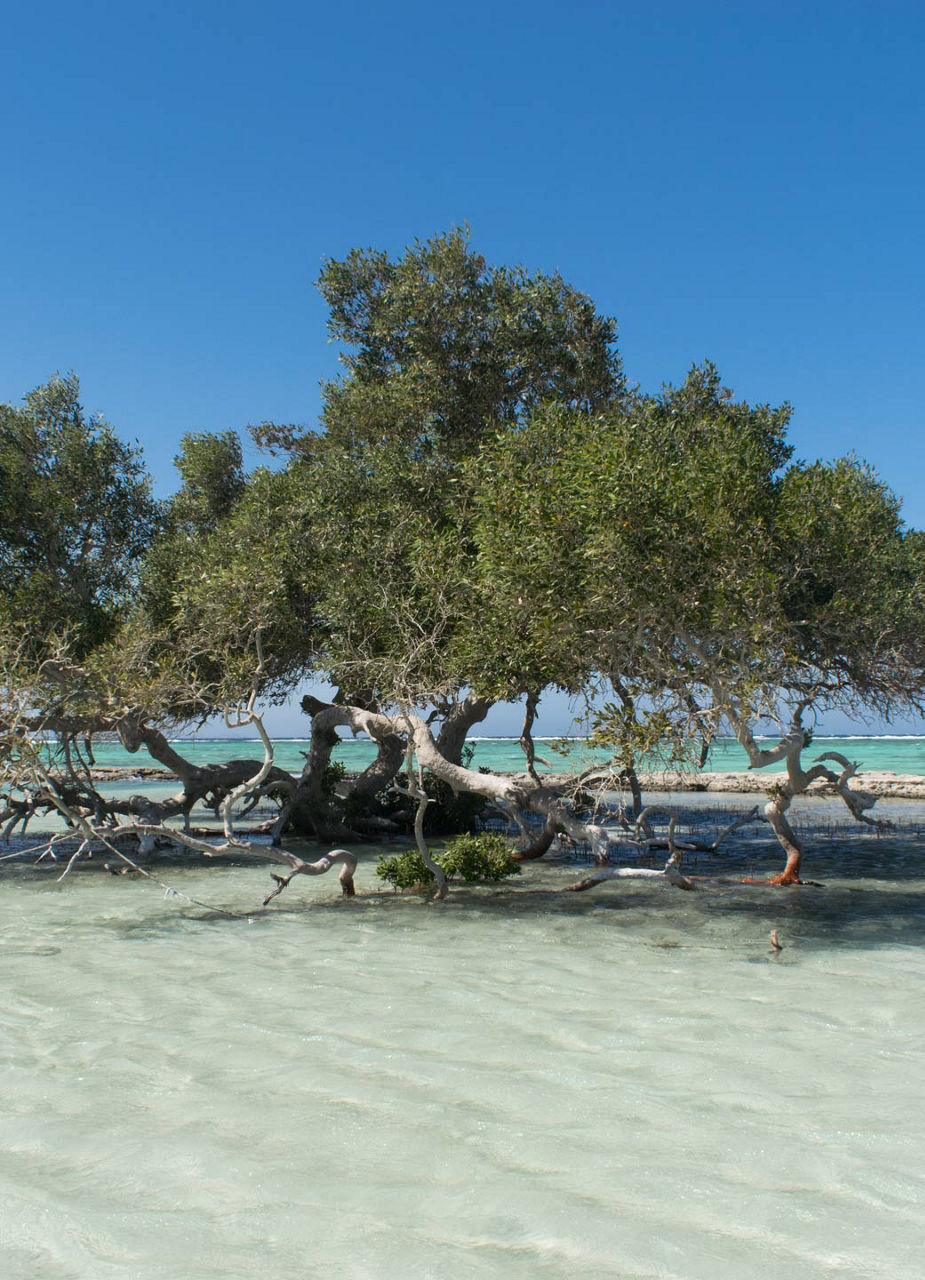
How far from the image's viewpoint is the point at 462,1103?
8.20 m

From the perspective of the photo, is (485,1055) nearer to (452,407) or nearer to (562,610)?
(562,610)

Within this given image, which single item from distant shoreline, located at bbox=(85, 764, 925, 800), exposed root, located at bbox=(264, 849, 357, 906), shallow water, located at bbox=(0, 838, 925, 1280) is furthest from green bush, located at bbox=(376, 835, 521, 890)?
distant shoreline, located at bbox=(85, 764, 925, 800)

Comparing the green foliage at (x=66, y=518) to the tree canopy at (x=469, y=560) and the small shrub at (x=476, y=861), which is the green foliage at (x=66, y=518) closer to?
the tree canopy at (x=469, y=560)

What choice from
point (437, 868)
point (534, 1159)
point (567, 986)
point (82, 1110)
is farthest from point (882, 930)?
point (82, 1110)

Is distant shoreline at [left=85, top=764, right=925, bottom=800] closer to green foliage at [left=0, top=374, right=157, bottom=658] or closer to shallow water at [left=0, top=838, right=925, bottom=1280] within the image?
green foliage at [left=0, top=374, right=157, bottom=658]

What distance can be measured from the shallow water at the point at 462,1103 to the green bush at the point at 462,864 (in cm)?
371

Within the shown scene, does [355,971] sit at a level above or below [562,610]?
below

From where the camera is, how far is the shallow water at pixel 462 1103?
5.86m

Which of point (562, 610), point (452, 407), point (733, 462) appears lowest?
point (562, 610)

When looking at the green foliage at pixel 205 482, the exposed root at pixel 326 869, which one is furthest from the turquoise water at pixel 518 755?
the exposed root at pixel 326 869

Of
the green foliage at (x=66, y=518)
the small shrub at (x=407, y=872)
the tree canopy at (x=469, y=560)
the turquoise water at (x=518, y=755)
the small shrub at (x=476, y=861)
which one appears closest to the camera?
the tree canopy at (x=469, y=560)

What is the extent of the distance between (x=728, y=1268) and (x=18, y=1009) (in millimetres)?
8796

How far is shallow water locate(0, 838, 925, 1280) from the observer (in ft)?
19.2

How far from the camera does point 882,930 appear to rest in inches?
618
